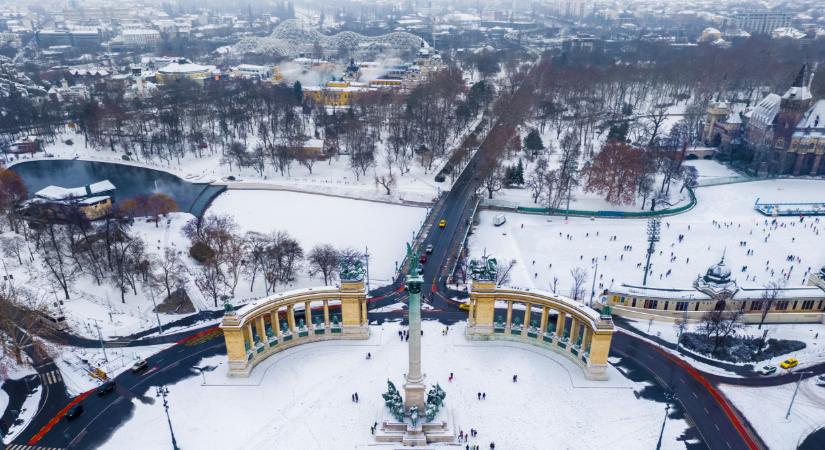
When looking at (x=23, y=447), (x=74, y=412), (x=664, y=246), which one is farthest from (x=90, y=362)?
(x=664, y=246)

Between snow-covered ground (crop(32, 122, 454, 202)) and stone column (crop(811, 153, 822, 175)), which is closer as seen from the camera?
snow-covered ground (crop(32, 122, 454, 202))

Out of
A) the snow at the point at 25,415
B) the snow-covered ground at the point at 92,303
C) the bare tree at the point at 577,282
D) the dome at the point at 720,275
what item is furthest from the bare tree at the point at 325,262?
the dome at the point at 720,275

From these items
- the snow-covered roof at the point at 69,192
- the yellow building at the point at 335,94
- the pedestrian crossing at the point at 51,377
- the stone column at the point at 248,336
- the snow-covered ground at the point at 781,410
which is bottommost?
the pedestrian crossing at the point at 51,377

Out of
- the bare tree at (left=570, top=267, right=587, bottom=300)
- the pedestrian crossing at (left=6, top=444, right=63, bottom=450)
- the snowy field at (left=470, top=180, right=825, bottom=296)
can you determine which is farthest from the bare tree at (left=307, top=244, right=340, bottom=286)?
the pedestrian crossing at (left=6, top=444, right=63, bottom=450)

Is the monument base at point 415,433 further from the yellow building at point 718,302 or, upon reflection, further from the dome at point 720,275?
the dome at point 720,275

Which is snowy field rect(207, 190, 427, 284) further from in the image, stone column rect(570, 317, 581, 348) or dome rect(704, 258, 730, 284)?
dome rect(704, 258, 730, 284)

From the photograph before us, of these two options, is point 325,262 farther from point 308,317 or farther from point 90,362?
point 90,362
